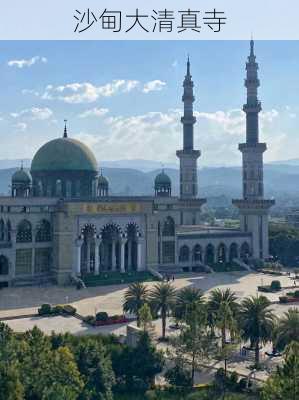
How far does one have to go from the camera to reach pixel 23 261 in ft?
204

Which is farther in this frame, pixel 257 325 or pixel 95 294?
pixel 95 294

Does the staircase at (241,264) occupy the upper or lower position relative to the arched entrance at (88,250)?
lower

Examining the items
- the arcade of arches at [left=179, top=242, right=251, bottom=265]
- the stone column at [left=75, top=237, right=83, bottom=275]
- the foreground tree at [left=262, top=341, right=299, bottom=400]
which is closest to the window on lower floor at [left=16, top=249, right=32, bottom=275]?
the stone column at [left=75, top=237, right=83, bottom=275]

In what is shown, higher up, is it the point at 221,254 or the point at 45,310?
the point at 221,254

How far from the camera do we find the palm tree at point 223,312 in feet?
109

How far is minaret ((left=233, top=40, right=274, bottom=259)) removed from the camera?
80.8 m

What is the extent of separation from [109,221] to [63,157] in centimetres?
1269

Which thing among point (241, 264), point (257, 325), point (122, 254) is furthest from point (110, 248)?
point (257, 325)

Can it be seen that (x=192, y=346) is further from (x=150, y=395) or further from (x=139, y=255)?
(x=139, y=255)

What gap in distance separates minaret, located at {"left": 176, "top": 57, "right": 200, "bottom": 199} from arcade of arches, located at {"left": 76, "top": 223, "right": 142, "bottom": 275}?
74.9 ft

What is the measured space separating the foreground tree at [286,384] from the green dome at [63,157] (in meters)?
53.1

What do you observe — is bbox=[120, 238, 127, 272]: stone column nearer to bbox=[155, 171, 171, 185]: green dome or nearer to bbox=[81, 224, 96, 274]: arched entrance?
bbox=[81, 224, 96, 274]: arched entrance

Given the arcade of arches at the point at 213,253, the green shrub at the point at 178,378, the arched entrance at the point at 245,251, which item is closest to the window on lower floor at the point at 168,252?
the arcade of arches at the point at 213,253

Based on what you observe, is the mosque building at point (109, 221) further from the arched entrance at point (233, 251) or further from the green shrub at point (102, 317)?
the green shrub at point (102, 317)
